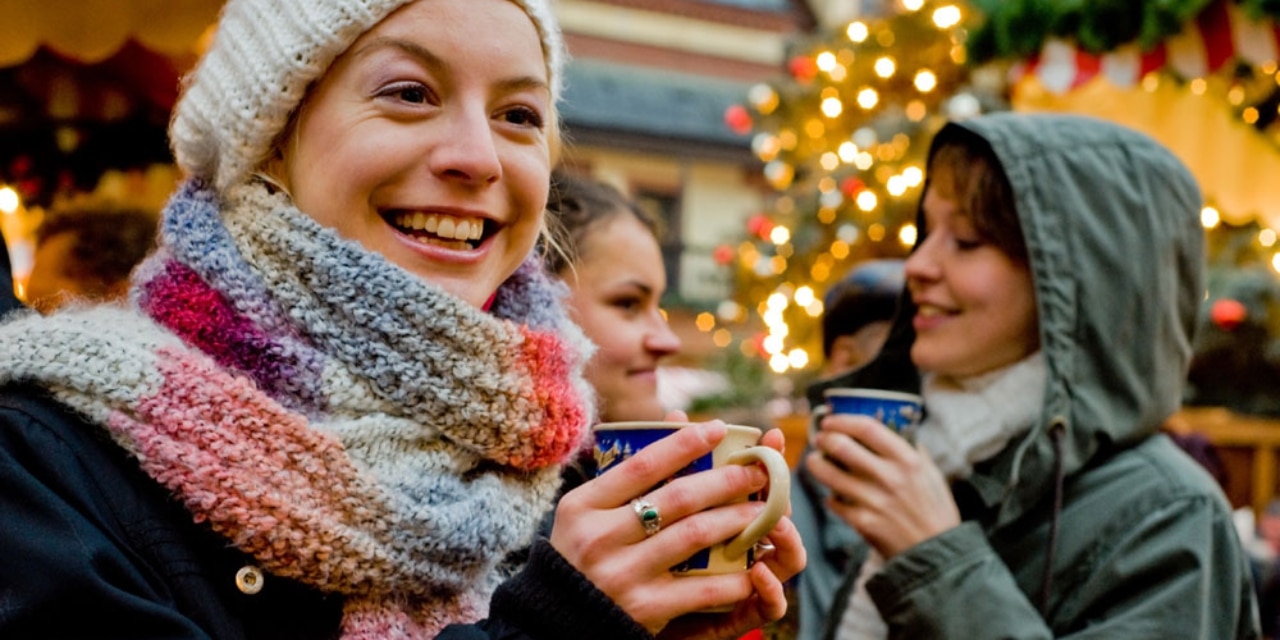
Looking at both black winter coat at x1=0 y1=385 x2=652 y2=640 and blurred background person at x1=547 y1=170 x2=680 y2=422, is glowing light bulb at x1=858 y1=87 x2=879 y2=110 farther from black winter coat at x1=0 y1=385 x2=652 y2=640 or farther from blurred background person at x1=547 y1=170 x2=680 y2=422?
black winter coat at x1=0 y1=385 x2=652 y2=640

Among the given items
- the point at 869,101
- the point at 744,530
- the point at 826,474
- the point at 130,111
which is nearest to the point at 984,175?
the point at 826,474

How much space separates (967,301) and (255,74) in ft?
3.70

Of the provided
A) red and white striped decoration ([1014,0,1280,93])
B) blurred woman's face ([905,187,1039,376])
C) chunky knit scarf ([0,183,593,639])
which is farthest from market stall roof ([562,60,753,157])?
chunky knit scarf ([0,183,593,639])

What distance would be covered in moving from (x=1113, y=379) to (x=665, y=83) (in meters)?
12.8

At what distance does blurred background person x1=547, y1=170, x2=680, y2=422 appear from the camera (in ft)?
6.75

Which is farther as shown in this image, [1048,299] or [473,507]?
[1048,299]

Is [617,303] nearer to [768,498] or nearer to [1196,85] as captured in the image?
[768,498]

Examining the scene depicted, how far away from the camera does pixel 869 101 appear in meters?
6.30

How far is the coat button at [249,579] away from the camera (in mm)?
943

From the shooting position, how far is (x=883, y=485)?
1.57 meters

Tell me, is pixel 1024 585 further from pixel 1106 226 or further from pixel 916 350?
pixel 1106 226

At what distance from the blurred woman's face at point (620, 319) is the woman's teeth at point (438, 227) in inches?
36.4

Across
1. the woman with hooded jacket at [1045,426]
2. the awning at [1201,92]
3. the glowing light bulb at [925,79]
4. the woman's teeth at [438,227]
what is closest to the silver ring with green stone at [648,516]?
the woman's teeth at [438,227]

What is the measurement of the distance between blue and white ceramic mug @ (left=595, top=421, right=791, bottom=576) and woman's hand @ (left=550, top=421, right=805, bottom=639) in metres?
0.01
